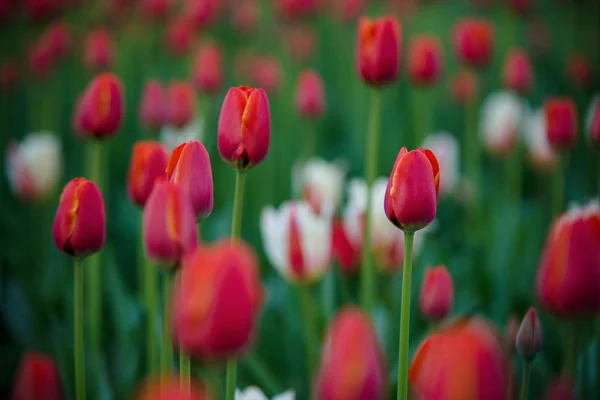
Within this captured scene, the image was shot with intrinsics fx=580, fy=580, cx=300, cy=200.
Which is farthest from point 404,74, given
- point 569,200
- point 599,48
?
point 569,200

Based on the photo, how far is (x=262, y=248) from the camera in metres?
1.54

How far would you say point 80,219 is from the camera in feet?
2.01

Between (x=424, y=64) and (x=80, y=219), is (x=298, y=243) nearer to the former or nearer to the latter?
(x=80, y=219)

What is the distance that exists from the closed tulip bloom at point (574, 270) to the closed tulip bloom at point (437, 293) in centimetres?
29

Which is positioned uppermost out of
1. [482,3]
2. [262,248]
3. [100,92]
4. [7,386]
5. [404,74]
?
[482,3]

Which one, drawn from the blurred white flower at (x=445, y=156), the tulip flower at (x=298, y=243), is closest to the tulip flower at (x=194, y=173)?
the tulip flower at (x=298, y=243)

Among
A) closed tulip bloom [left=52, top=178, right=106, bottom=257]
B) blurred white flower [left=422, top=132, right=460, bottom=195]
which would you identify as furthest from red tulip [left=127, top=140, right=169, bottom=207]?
blurred white flower [left=422, top=132, right=460, bottom=195]

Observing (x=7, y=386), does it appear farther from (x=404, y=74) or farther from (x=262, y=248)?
(x=404, y=74)

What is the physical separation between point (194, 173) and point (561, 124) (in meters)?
0.86

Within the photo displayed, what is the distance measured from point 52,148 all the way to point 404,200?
117 cm

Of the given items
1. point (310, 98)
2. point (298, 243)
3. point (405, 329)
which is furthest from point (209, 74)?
point (405, 329)

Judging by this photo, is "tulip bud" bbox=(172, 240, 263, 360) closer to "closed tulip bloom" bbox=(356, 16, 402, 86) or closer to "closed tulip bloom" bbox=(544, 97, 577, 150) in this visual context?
"closed tulip bloom" bbox=(356, 16, 402, 86)

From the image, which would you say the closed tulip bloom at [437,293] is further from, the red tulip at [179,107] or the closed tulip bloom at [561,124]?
the red tulip at [179,107]

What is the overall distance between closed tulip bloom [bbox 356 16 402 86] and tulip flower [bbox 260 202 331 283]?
24cm
